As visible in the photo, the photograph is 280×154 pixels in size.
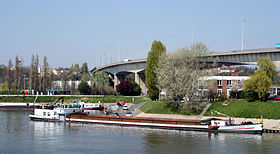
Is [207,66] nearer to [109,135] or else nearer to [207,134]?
[207,134]

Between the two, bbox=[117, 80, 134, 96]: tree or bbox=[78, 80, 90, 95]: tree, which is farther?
bbox=[78, 80, 90, 95]: tree

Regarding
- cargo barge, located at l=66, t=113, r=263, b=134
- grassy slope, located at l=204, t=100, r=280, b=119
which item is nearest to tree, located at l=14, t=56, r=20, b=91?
cargo barge, located at l=66, t=113, r=263, b=134

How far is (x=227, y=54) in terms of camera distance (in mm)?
80188

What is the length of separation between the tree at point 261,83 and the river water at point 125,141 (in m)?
12.3

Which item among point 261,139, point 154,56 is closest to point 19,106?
point 154,56

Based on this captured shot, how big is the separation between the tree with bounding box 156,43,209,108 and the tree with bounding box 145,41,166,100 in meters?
6.09

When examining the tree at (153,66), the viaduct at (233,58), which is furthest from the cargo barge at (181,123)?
the viaduct at (233,58)

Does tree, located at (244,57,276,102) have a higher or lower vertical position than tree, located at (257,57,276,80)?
lower

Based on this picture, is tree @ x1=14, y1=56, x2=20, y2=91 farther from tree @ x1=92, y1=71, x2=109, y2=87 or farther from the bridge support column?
the bridge support column

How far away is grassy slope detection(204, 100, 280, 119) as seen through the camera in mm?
50397

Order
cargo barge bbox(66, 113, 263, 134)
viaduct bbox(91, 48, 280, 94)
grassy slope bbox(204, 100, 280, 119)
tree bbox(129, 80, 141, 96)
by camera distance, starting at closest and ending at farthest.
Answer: cargo barge bbox(66, 113, 263, 134), grassy slope bbox(204, 100, 280, 119), viaduct bbox(91, 48, 280, 94), tree bbox(129, 80, 141, 96)

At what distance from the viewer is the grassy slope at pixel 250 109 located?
50.4 metres

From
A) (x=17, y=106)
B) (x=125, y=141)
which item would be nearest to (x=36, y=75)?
(x=17, y=106)

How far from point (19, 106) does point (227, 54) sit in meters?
54.2
